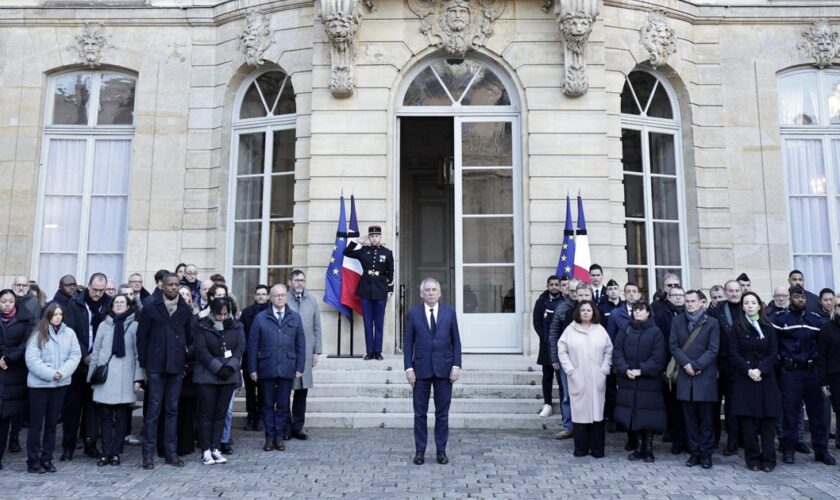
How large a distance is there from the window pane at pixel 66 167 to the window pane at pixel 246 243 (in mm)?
3016

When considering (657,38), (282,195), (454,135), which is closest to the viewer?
(454,135)

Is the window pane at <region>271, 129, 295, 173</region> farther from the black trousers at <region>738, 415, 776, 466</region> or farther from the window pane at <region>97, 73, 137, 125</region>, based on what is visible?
the black trousers at <region>738, 415, 776, 466</region>

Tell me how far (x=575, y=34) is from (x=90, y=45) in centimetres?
824

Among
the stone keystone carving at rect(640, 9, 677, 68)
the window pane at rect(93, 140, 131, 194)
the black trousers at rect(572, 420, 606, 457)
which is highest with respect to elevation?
the stone keystone carving at rect(640, 9, 677, 68)

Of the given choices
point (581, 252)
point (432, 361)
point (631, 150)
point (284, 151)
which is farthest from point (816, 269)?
point (284, 151)

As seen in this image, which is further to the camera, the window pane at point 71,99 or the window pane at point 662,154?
the window pane at point 71,99

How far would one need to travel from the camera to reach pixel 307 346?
7.55m

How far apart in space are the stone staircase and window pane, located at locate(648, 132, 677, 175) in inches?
177

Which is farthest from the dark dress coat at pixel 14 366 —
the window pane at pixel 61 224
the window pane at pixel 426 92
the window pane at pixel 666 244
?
the window pane at pixel 666 244

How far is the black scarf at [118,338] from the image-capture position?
6363mm

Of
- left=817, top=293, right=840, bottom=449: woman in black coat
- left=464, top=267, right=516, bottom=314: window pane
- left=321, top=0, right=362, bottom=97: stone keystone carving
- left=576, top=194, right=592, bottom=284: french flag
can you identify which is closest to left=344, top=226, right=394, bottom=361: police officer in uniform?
left=576, top=194, right=592, bottom=284: french flag

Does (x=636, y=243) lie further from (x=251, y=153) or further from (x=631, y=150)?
(x=251, y=153)

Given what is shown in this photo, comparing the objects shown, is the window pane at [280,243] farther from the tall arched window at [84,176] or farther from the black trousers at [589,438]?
the black trousers at [589,438]

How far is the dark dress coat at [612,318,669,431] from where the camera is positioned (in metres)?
6.35
